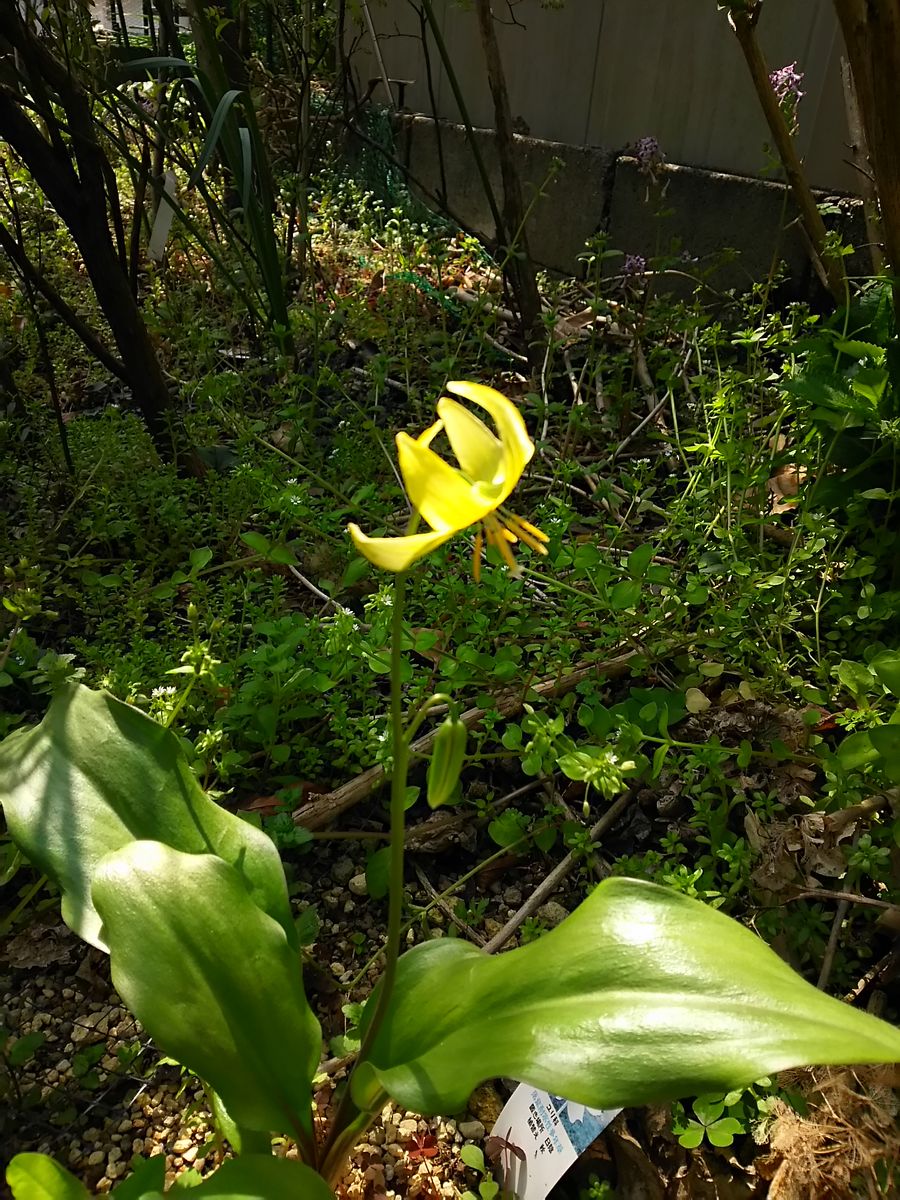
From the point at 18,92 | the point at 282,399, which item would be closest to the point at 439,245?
the point at 282,399

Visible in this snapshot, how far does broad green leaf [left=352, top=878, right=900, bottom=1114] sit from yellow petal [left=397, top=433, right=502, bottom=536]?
1.25 ft

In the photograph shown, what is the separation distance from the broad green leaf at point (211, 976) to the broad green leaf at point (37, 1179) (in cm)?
13

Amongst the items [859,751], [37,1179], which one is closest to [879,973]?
[859,751]

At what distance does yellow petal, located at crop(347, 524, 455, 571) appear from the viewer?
624mm

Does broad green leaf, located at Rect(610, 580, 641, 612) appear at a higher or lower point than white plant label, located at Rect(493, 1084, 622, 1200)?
higher

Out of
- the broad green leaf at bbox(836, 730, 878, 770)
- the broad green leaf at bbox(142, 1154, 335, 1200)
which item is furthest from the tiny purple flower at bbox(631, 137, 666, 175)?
the broad green leaf at bbox(142, 1154, 335, 1200)

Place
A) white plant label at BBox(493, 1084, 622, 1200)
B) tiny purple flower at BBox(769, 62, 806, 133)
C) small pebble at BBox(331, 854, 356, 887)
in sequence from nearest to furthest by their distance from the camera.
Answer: white plant label at BBox(493, 1084, 622, 1200), small pebble at BBox(331, 854, 356, 887), tiny purple flower at BBox(769, 62, 806, 133)

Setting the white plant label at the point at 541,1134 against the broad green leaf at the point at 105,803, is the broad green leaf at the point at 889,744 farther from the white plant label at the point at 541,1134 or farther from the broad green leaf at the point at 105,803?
the broad green leaf at the point at 105,803

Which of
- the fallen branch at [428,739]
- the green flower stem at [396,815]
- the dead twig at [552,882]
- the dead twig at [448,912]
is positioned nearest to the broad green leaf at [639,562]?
the fallen branch at [428,739]

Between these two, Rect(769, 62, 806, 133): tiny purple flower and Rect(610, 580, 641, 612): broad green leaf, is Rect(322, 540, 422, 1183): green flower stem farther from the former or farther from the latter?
Rect(769, 62, 806, 133): tiny purple flower

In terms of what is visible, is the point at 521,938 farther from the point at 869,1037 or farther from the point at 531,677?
the point at 869,1037

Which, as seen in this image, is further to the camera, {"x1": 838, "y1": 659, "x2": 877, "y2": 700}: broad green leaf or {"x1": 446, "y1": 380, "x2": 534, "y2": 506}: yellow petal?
{"x1": 838, "y1": 659, "x2": 877, "y2": 700}: broad green leaf

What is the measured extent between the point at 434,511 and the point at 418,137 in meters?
4.40

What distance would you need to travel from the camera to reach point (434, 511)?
0.67 m
